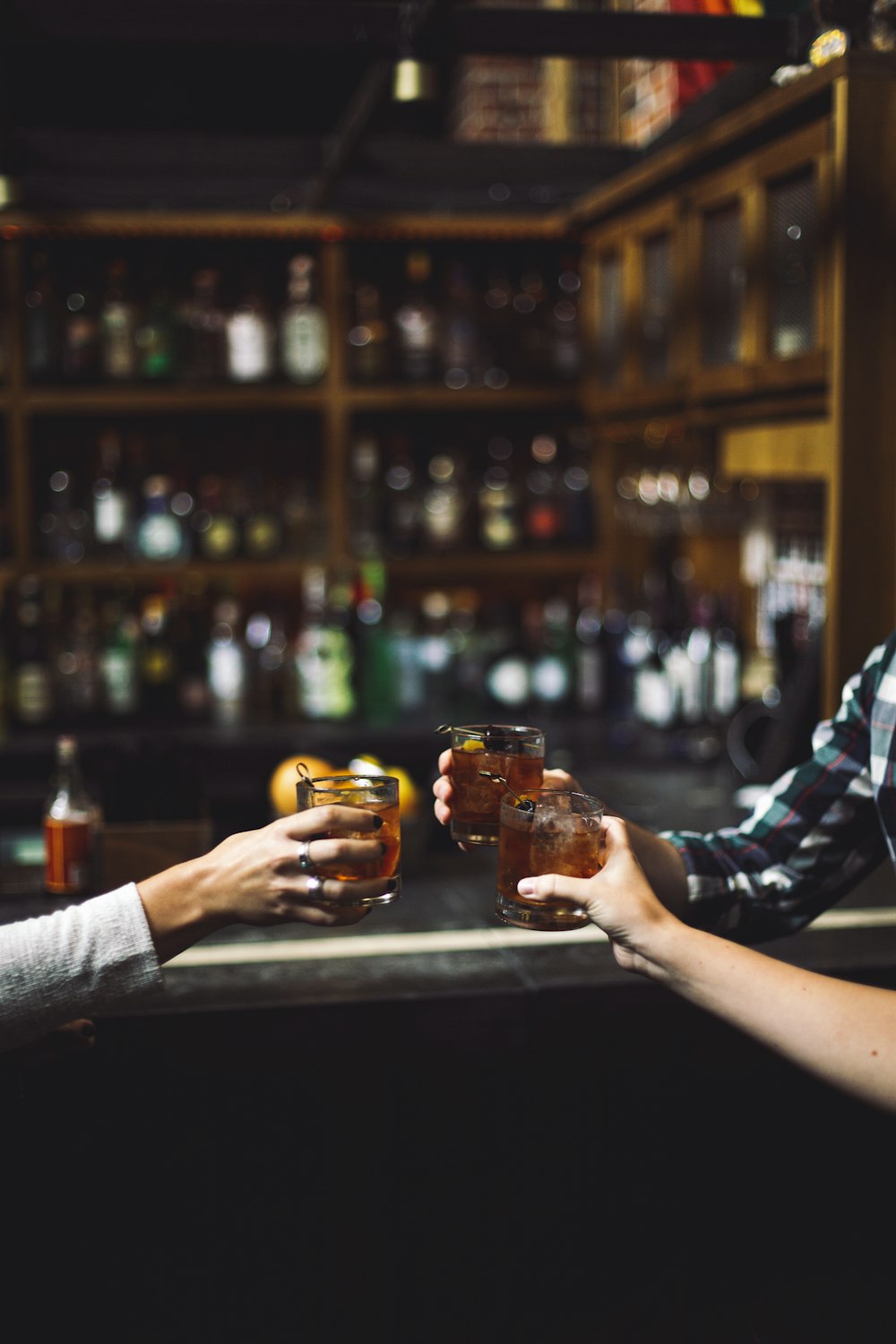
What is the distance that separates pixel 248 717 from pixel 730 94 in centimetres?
192

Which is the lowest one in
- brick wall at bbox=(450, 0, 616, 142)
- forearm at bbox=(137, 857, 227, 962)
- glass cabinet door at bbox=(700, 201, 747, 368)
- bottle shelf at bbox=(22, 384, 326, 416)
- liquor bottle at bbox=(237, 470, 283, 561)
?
forearm at bbox=(137, 857, 227, 962)

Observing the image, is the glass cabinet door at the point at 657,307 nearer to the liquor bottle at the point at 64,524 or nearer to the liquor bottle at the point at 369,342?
the liquor bottle at the point at 369,342

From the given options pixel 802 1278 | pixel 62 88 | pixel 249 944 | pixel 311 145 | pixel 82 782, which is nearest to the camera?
pixel 802 1278

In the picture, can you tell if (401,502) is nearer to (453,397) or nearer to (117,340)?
(453,397)

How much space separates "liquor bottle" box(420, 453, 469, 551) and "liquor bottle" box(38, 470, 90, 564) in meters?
0.93

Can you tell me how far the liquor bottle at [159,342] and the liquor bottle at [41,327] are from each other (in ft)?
0.72

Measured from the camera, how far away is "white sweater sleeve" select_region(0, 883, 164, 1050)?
116 cm

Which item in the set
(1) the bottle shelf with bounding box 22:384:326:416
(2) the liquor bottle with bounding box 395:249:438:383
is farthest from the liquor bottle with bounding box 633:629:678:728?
(1) the bottle shelf with bounding box 22:384:326:416

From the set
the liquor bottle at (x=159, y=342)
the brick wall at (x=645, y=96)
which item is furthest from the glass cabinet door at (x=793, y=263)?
the liquor bottle at (x=159, y=342)

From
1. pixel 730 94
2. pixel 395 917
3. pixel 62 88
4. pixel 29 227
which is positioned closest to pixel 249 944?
pixel 395 917

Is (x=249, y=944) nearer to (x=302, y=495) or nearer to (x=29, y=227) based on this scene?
(x=302, y=495)

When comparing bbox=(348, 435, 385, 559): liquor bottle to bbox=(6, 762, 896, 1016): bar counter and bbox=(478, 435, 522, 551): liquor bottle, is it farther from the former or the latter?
bbox=(6, 762, 896, 1016): bar counter

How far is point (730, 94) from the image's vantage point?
8.55 feet

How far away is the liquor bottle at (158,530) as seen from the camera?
3684mm
